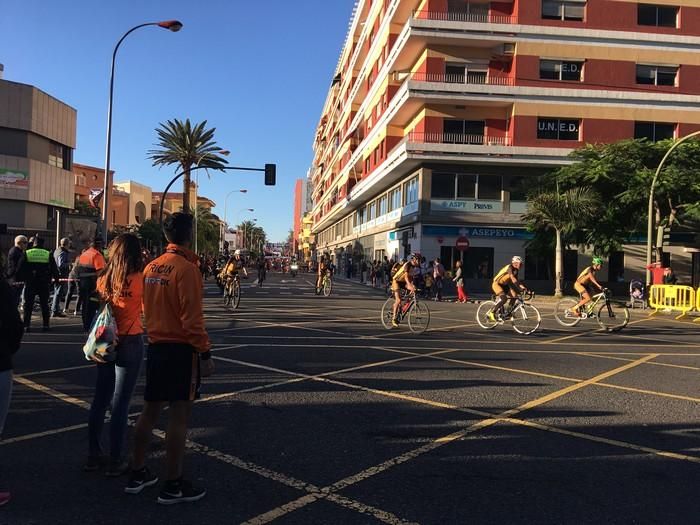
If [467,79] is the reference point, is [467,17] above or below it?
above

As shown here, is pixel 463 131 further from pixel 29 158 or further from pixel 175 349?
pixel 175 349

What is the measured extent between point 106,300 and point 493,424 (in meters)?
3.79

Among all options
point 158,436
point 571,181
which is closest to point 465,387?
point 158,436

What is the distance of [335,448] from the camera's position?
484 centimetres

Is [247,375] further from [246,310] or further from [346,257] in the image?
[346,257]

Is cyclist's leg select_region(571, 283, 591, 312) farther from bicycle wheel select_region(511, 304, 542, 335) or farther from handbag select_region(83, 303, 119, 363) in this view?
handbag select_region(83, 303, 119, 363)

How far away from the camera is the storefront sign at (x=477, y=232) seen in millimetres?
32156

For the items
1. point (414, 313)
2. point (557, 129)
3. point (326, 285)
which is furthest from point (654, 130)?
point (414, 313)

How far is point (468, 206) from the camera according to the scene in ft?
107

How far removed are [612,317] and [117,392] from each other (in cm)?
1322

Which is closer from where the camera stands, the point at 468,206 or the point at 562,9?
the point at 562,9

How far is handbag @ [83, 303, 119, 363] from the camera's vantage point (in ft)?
13.0

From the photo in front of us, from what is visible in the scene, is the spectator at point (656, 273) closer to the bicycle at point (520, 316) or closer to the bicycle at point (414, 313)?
the bicycle at point (520, 316)

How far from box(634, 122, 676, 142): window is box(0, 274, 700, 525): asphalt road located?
87.9 ft
